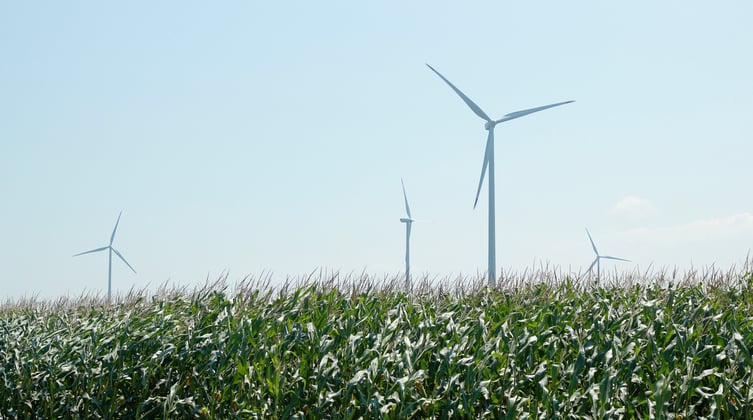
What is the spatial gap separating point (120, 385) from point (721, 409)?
6615 mm

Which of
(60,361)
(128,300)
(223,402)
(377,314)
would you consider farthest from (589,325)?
(128,300)

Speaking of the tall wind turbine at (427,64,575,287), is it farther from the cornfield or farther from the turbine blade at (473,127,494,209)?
the cornfield

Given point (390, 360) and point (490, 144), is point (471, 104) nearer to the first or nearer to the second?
point (490, 144)

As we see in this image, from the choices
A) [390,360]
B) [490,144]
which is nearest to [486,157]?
[490,144]

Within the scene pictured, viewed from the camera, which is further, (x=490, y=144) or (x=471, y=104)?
(x=471, y=104)

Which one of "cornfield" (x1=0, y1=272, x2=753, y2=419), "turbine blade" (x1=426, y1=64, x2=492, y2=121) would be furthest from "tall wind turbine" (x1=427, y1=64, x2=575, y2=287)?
"cornfield" (x1=0, y1=272, x2=753, y2=419)

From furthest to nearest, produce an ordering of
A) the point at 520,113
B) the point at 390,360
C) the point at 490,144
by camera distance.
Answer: the point at 520,113 → the point at 490,144 → the point at 390,360

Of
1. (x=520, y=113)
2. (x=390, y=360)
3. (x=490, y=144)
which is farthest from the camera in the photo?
(x=520, y=113)

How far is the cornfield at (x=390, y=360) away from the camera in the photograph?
726 centimetres

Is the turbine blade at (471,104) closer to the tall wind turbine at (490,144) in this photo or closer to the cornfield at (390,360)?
the tall wind turbine at (490,144)

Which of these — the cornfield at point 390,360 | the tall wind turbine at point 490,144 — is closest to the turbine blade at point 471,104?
the tall wind turbine at point 490,144

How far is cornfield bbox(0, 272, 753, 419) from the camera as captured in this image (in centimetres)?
726

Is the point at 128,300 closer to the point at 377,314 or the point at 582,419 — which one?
the point at 377,314

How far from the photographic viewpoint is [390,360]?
7613 mm
